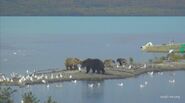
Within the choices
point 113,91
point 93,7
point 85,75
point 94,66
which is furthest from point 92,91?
point 93,7

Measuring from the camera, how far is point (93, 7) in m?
74.4

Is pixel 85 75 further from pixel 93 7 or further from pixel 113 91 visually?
pixel 93 7

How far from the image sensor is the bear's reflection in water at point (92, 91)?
1744 centimetres

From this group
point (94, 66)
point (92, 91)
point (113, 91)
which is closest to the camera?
point (92, 91)

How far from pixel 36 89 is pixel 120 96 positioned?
6.93ft

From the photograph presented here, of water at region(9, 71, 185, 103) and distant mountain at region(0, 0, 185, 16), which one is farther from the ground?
distant mountain at region(0, 0, 185, 16)

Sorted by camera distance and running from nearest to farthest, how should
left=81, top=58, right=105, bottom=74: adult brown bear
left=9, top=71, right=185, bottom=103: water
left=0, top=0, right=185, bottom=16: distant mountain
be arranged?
1. left=9, top=71, right=185, bottom=103: water
2. left=81, top=58, right=105, bottom=74: adult brown bear
3. left=0, top=0, right=185, bottom=16: distant mountain

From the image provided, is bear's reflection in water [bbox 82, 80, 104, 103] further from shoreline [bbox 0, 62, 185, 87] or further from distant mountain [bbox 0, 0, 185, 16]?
distant mountain [bbox 0, 0, 185, 16]

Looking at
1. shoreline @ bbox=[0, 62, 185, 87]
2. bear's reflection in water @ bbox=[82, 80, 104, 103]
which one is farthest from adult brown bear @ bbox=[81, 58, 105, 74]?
bear's reflection in water @ bbox=[82, 80, 104, 103]

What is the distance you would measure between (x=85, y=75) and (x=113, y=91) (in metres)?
2.02

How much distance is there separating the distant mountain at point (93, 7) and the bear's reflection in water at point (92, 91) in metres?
50.0

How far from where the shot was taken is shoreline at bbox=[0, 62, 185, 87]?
19422 mm

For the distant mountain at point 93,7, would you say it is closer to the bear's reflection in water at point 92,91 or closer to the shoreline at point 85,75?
the shoreline at point 85,75

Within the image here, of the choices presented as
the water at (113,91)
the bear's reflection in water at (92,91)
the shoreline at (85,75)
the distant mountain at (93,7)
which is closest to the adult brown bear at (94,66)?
the shoreline at (85,75)
